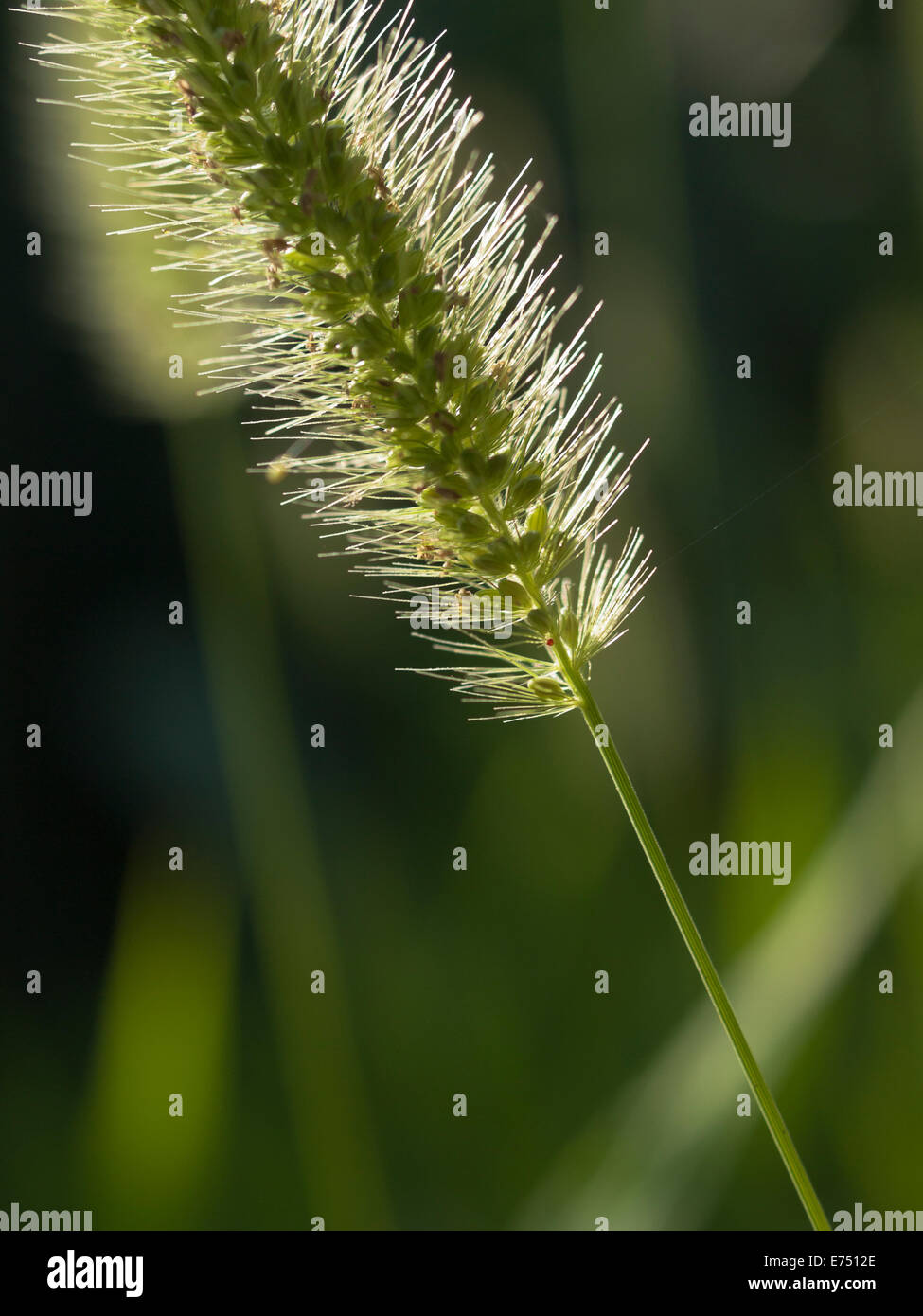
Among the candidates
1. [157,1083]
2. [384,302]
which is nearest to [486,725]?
[157,1083]

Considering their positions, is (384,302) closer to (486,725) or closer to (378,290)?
(378,290)

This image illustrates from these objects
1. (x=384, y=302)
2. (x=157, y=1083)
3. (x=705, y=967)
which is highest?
(x=384, y=302)

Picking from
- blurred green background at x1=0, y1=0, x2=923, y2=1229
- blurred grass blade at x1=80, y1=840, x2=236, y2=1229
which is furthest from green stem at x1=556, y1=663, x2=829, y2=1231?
blurred grass blade at x1=80, y1=840, x2=236, y2=1229

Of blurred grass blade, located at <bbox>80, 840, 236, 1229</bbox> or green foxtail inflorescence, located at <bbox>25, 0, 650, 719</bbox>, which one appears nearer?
green foxtail inflorescence, located at <bbox>25, 0, 650, 719</bbox>

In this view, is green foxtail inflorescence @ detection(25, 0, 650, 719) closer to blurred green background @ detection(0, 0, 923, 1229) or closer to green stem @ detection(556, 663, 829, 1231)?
green stem @ detection(556, 663, 829, 1231)

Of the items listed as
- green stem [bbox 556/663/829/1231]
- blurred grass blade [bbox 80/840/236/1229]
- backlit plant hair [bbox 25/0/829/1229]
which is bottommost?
blurred grass blade [bbox 80/840/236/1229]

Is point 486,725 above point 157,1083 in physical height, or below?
above

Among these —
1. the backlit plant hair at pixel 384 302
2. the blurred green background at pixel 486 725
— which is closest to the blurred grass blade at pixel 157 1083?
the blurred green background at pixel 486 725

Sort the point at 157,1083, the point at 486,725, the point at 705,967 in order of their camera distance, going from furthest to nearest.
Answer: the point at 486,725, the point at 157,1083, the point at 705,967

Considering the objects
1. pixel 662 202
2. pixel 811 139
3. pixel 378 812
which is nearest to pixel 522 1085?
pixel 378 812
